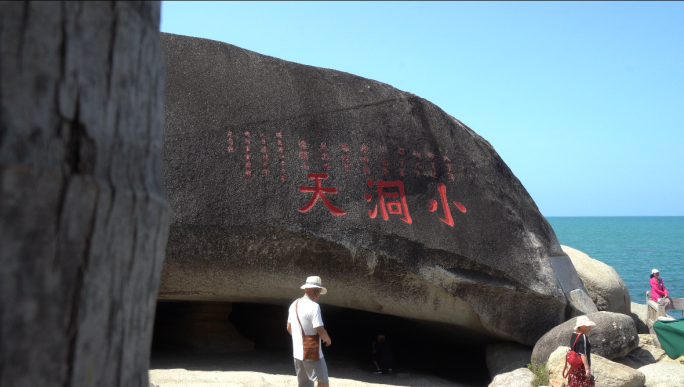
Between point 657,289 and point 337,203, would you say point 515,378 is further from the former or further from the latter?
point 657,289

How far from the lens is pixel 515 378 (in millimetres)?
5652

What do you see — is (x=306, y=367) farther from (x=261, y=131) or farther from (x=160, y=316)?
(x=160, y=316)

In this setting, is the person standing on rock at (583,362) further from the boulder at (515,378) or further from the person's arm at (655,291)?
the person's arm at (655,291)

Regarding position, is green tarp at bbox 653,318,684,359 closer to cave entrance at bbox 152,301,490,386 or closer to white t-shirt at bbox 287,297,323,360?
cave entrance at bbox 152,301,490,386

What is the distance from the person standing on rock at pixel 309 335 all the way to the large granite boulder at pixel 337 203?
1.53 m

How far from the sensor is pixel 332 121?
5.93 metres

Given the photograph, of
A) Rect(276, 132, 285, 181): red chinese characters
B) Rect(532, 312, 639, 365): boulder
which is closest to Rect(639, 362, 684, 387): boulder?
Rect(532, 312, 639, 365): boulder

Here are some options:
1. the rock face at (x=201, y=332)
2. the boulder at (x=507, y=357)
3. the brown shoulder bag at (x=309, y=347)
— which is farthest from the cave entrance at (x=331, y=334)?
the brown shoulder bag at (x=309, y=347)

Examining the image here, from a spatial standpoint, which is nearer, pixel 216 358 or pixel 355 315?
pixel 216 358

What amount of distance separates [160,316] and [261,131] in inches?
148

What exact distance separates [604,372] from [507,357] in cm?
129

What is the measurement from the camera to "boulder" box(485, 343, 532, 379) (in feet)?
20.0

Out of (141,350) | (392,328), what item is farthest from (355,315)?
(141,350)

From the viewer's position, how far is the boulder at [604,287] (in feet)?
25.5
